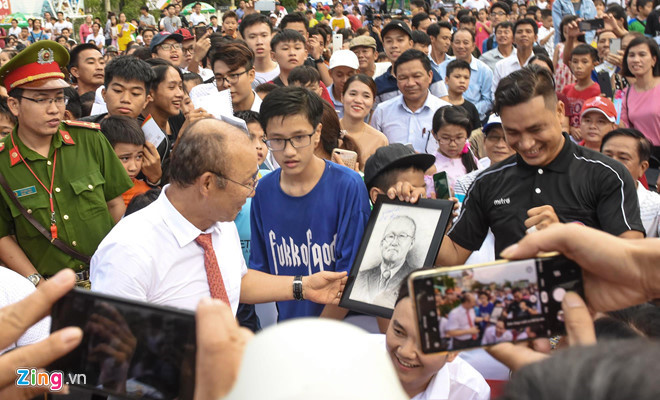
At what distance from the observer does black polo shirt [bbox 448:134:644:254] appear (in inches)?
116

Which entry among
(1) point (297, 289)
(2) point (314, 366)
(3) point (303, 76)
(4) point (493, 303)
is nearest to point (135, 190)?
(1) point (297, 289)

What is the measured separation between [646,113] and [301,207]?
14.6 ft

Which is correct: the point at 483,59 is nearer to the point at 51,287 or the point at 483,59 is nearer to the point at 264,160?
the point at 264,160

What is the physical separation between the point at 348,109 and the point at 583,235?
14.5 feet

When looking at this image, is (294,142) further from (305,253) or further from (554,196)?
(554,196)

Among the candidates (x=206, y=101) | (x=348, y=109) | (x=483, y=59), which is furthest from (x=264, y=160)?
(x=483, y=59)

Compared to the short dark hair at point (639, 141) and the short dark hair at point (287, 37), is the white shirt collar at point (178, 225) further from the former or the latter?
the short dark hair at point (287, 37)

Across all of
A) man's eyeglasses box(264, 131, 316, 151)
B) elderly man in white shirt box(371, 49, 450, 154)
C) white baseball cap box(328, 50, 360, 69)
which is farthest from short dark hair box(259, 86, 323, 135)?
white baseball cap box(328, 50, 360, 69)

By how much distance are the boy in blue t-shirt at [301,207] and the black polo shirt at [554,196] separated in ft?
1.98

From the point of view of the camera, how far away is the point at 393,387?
92 centimetres

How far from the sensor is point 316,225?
3668 mm

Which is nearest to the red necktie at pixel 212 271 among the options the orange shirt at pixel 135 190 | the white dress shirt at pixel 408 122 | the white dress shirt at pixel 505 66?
the orange shirt at pixel 135 190

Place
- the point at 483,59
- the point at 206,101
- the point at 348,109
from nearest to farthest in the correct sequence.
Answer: the point at 206,101, the point at 348,109, the point at 483,59

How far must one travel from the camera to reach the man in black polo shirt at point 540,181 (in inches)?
117
